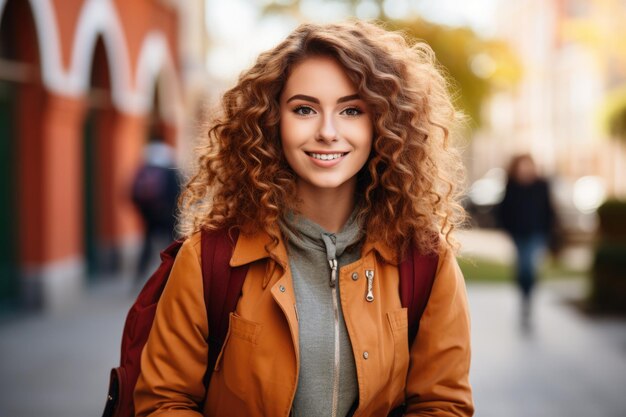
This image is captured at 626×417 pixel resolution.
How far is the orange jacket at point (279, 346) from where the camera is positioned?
2164mm

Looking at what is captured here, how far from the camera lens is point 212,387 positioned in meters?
2.26

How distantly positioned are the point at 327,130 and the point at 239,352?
650mm

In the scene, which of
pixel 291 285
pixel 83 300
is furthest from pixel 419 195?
pixel 83 300

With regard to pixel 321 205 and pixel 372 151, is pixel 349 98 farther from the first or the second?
pixel 321 205

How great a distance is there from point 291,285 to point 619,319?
8.11 m

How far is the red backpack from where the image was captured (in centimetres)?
223

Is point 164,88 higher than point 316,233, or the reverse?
point 164,88

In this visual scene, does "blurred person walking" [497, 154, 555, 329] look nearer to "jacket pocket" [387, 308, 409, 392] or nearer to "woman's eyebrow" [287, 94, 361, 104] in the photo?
"jacket pocket" [387, 308, 409, 392]

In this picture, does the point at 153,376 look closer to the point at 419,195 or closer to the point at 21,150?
the point at 419,195

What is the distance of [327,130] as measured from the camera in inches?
87.7

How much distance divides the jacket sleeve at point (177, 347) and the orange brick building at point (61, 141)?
7.24 meters

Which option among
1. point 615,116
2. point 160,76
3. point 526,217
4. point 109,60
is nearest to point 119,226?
point 109,60

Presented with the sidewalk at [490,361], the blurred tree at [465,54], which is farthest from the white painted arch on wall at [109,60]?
the blurred tree at [465,54]

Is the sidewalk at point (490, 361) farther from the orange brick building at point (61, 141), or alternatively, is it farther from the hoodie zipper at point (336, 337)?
the hoodie zipper at point (336, 337)
